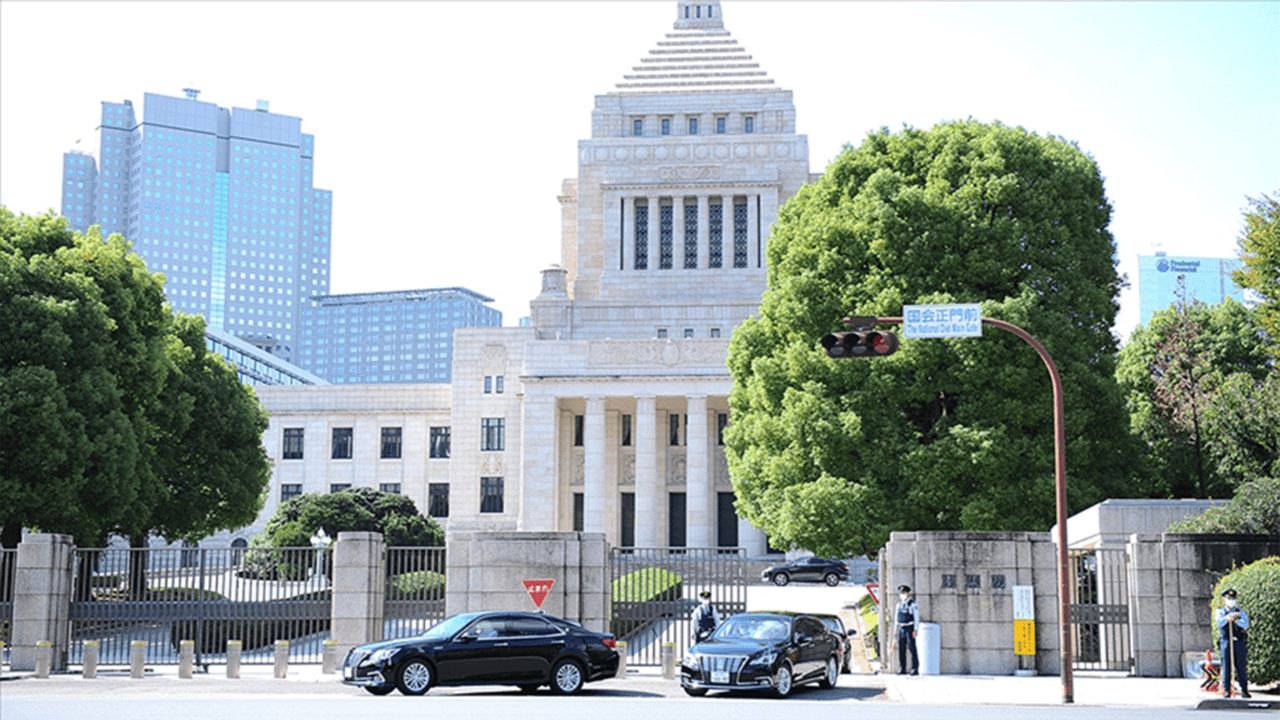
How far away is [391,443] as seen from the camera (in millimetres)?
81938

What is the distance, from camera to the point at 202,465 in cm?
4925

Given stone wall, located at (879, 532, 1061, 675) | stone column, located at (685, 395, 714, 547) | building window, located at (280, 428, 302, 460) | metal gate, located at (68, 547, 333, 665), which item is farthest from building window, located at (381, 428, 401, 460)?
stone wall, located at (879, 532, 1061, 675)

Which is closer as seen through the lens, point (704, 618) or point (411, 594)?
point (704, 618)

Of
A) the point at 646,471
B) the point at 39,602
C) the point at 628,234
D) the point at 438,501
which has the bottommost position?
the point at 39,602

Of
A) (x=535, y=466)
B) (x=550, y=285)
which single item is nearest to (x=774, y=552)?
(x=535, y=466)

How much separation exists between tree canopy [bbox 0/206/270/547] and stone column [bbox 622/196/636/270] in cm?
4047

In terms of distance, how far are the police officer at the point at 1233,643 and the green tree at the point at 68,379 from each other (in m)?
29.2

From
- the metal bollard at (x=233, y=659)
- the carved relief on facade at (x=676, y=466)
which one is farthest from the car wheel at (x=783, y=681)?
the carved relief on facade at (x=676, y=466)

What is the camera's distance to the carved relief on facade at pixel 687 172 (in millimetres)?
82688

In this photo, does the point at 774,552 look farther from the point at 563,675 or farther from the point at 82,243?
the point at 563,675

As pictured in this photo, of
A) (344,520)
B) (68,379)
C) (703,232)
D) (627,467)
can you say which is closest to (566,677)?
(68,379)

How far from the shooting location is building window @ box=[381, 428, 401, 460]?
268 ft

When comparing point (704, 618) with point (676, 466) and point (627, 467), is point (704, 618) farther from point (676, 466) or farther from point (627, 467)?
point (627, 467)

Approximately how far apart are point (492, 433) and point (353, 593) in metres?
51.6
